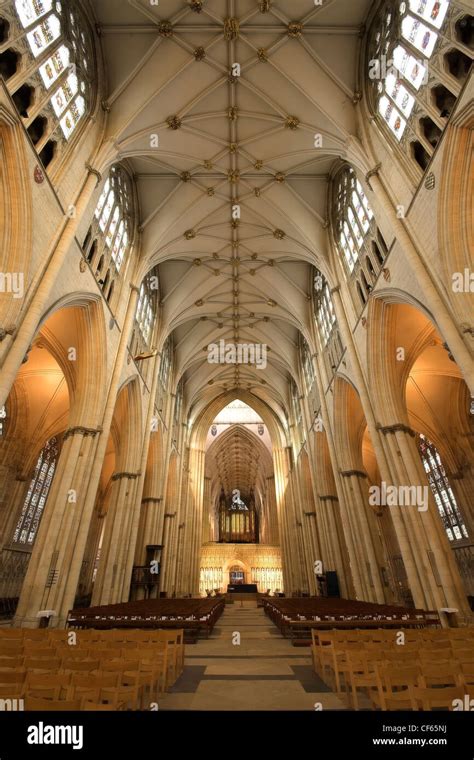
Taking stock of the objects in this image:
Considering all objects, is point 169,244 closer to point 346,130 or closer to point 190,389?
point 346,130

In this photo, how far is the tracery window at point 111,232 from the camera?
43.5 ft

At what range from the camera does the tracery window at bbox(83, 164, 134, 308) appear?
13.3 metres

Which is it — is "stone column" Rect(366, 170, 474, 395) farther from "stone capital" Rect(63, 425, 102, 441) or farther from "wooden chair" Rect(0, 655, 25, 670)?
"stone capital" Rect(63, 425, 102, 441)

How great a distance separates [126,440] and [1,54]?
45.7 feet

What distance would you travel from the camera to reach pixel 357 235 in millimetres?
15109

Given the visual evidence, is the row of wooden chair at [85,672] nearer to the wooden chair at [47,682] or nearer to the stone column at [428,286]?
the wooden chair at [47,682]

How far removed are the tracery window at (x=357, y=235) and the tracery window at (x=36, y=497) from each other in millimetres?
19418

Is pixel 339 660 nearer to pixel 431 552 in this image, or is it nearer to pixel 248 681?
pixel 248 681

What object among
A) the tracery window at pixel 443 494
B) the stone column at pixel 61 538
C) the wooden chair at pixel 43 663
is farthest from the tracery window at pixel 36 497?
the tracery window at pixel 443 494

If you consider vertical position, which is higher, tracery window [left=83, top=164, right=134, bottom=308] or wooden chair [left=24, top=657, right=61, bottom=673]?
tracery window [left=83, top=164, right=134, bottom=308]

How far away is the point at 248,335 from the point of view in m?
27.9

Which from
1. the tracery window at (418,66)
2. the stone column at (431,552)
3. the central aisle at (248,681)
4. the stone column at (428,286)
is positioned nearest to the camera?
the central aisle at (248,681)

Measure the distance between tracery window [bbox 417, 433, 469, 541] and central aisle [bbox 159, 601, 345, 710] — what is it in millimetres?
16375

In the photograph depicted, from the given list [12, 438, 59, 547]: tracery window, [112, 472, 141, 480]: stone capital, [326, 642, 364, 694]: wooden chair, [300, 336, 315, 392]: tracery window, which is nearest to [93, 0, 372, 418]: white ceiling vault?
[300, 336, 315, 392]: tracery window
